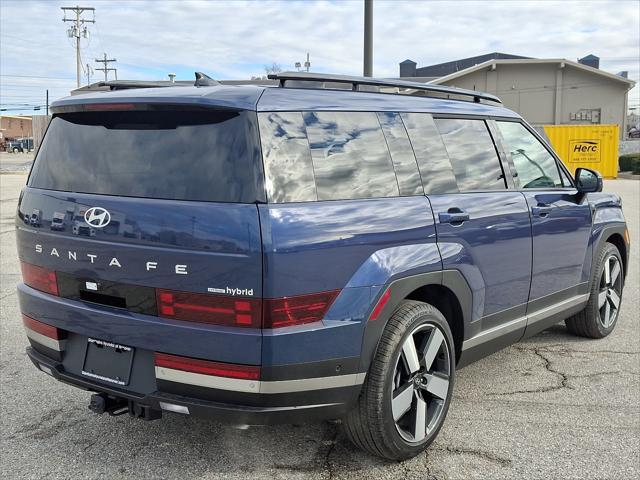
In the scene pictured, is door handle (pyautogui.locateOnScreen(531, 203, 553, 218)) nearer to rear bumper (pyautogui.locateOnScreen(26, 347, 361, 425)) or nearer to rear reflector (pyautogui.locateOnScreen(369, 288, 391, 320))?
rear reflector (pyautogui.locateOnScreen(369, 288, 391, 320))

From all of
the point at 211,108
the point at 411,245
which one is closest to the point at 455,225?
the point at 411,245

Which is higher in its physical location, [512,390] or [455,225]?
[455,225]

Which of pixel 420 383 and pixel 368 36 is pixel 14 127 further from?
pixel 420 383

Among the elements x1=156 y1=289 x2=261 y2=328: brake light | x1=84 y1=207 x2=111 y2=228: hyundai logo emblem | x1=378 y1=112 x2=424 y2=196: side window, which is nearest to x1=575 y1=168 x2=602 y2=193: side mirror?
x1=378 y1=112 x2=424 y2=196: side window

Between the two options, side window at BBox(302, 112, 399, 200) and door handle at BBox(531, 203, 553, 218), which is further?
door handle at BBox(531, 203, 553, 218)

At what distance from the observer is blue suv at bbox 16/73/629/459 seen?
2.67 metres

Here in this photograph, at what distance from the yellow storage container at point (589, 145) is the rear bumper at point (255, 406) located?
2922 cm

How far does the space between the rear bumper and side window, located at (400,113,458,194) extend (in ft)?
4.07

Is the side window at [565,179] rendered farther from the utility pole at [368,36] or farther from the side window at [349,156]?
the utility pole at [368,36]

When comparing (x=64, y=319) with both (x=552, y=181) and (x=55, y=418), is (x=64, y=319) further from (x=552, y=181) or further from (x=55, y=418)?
(x=552, y=181)

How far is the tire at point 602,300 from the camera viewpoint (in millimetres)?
5176

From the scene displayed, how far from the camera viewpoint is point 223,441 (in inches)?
139

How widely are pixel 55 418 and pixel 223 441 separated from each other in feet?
3.61

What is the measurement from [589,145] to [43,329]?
30.6 metres
